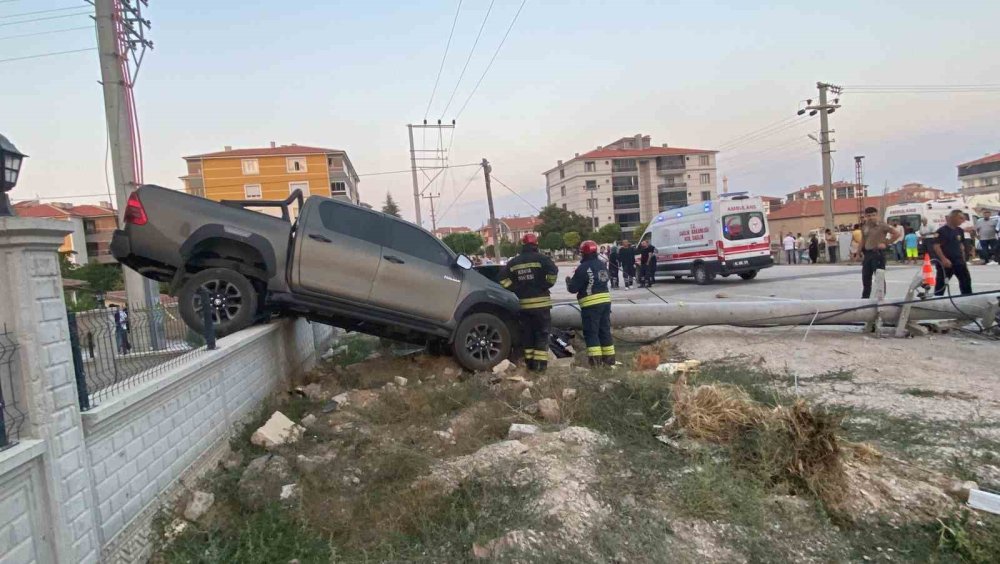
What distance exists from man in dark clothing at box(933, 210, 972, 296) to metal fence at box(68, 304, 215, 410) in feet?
33.1

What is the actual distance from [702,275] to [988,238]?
8526 mm

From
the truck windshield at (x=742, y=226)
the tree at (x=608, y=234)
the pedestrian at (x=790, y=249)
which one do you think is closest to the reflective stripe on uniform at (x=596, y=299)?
the truck windshield at (x=742, y=226)

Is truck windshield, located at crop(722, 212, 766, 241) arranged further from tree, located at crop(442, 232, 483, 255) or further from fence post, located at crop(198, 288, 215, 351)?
tree, located at crop(442, 232, 483, 255)

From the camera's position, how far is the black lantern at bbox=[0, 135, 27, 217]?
2695mm

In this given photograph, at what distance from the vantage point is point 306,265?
6.05 metres

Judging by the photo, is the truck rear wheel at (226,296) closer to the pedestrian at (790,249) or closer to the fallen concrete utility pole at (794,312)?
the fallen concrete utility pole at (794,312)

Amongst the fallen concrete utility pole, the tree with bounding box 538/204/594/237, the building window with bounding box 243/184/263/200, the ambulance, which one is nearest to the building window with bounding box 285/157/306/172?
the building window with bounding box 243/184/263/200

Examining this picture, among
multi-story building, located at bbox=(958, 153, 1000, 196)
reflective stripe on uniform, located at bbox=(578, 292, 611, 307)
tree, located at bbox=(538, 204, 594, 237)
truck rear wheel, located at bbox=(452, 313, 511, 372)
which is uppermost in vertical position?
multi-story building, located at bbox=(958, 153, 1000, 196)

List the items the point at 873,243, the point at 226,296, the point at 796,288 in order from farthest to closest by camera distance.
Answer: the point at 796,288
the point at 873,243
the point at 226,296

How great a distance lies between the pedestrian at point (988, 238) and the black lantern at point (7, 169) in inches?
875

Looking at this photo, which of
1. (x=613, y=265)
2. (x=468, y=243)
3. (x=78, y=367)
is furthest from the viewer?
(x=468, y=243)

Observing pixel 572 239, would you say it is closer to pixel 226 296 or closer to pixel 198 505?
pixel 226 296

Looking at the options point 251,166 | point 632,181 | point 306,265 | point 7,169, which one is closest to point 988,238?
point 306,265

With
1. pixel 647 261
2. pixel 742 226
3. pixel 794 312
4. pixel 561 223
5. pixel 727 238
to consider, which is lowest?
pixel 794 312
